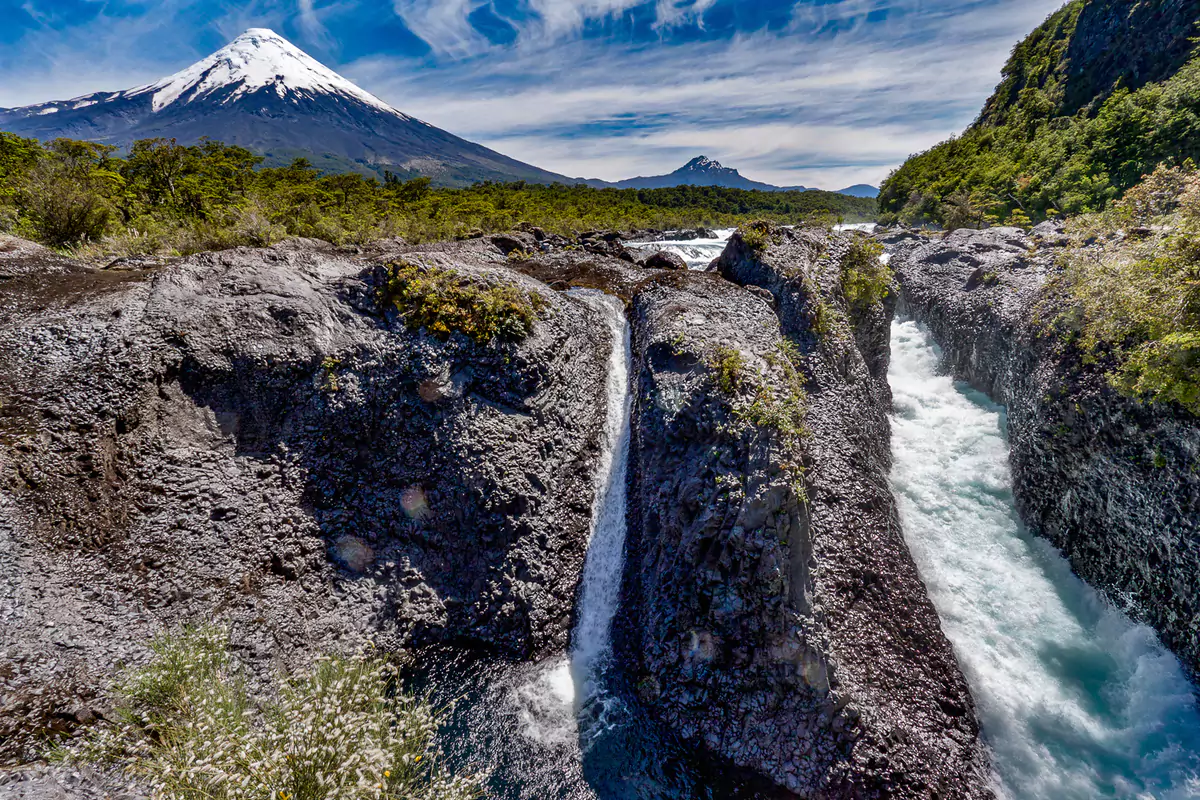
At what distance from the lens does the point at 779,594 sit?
8.84m

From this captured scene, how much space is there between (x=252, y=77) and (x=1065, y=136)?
866 feet

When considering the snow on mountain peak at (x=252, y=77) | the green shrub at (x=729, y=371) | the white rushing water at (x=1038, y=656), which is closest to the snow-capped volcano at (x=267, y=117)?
the snow on mountain peak at (x=252, y=77)

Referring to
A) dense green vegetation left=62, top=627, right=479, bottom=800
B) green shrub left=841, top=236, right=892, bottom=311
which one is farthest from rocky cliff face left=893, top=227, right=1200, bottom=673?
dense green vegetation left=62, top=627, right=479, bottom=800

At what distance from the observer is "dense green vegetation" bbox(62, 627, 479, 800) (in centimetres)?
548

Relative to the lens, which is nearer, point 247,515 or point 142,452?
point 142,452

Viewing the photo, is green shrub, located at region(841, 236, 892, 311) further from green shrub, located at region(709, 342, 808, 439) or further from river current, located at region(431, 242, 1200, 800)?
river current, located at region(431, 242, 1200, 800)

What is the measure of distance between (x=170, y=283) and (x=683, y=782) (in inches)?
653

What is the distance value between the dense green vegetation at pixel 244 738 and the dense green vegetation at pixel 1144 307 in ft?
49.0

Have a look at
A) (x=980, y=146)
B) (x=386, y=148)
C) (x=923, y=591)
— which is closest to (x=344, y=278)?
(x=923, y=591)

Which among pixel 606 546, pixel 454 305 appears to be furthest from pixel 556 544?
pixel 454 305

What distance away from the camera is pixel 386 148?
594 feet

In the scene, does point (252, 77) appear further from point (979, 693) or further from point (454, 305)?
point (979, 693)

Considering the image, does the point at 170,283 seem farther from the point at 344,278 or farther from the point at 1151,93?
the point at 1151,93

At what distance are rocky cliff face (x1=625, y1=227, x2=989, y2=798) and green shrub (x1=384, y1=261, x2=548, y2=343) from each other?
4.64 metres
